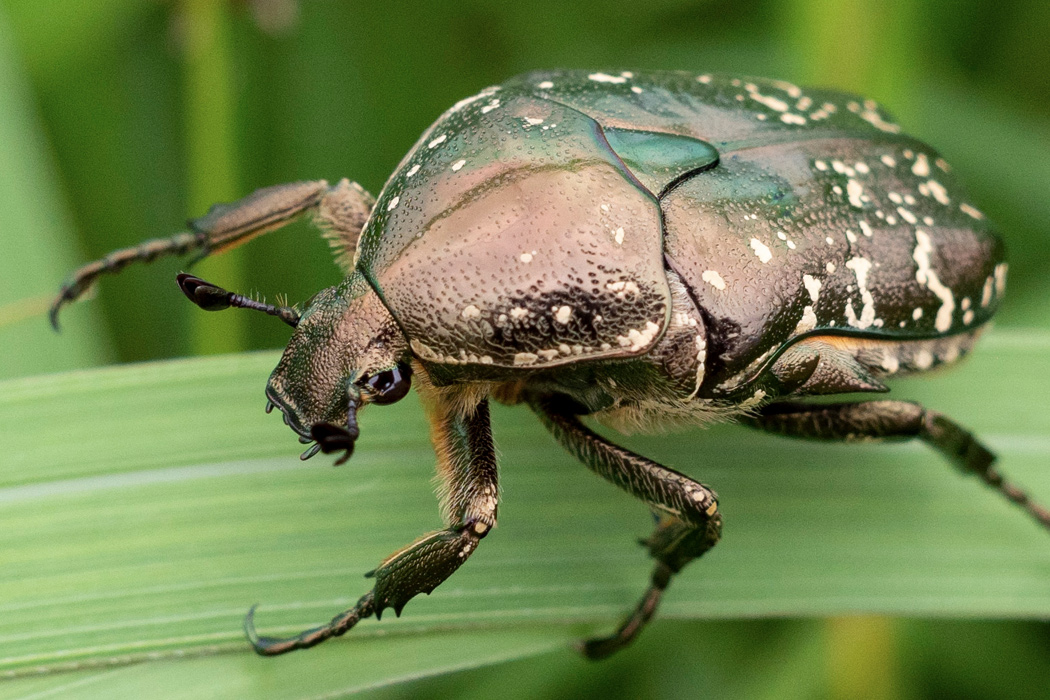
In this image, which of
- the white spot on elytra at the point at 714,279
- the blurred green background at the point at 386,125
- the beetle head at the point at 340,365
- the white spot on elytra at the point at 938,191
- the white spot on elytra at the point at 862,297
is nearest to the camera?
the beetle head at the point at 340,365

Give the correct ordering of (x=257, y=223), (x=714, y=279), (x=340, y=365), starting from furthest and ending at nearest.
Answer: (x=257, y=223), (x=714, y=279), (x=340, y=365)

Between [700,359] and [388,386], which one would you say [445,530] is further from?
[700,359]

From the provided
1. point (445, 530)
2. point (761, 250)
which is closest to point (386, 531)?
point (445, 530)

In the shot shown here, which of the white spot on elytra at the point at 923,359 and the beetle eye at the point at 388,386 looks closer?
the beetle eye at the point at 388,386

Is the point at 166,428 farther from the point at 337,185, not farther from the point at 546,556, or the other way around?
the point at 546,556

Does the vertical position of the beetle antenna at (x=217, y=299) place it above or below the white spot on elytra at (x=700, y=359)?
above

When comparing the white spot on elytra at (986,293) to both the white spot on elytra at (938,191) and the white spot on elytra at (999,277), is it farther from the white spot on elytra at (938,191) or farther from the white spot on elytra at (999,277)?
the white spot on elytra at (938,191)

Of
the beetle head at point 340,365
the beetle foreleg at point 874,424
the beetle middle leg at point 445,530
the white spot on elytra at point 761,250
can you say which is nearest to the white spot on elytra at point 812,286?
the white spot on elytra at point 761,250

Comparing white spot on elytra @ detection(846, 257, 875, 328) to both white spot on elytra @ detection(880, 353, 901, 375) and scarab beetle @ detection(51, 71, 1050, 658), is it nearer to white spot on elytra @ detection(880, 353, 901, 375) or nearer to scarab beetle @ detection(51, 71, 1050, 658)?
scarab beetle @ detection(51, 71, 1050, 658)
